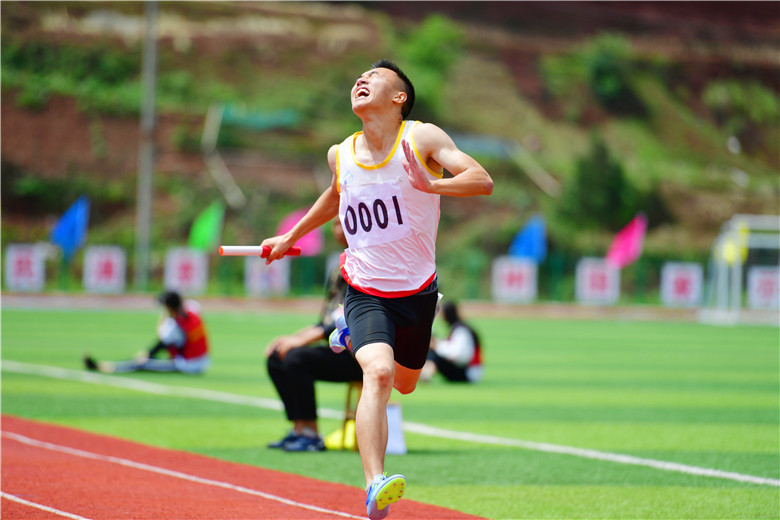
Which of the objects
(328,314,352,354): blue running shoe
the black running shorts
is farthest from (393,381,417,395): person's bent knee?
(328,314,352,354): blue running shoe

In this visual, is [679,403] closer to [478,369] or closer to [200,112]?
[478,369]

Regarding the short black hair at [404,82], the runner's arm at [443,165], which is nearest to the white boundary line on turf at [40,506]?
the runner's arm at [443,165]

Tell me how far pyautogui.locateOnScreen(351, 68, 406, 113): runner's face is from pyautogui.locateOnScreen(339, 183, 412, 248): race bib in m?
0.47

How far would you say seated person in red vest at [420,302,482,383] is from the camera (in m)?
13.8

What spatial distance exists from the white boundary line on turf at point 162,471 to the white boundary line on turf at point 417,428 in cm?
298

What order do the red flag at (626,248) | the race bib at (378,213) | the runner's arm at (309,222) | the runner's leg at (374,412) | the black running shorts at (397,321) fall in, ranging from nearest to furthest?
the runner's leg at (374,412) → the black running shorts at (397,321) → the race bib at (378,213) → the runner's arm at (309,222) → the red flag at (626,248)

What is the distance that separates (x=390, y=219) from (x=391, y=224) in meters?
0.03

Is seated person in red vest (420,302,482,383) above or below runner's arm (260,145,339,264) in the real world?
below

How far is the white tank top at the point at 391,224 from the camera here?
555 cm

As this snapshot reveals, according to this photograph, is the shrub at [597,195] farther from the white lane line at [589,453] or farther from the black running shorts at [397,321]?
the black running shorts at [397,321]

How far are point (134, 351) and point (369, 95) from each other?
45.1 ft

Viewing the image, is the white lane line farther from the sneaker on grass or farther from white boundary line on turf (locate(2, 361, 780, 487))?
the sneaker on grass

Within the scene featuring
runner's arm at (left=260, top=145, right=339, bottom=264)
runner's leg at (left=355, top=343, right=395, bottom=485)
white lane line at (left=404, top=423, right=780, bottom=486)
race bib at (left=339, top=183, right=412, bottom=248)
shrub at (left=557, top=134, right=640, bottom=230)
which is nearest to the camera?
runner's leg at (left=355, top=343, right=395, bottom=485)

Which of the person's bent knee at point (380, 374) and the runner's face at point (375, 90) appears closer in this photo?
the person's bent knee at point (380, 374)
